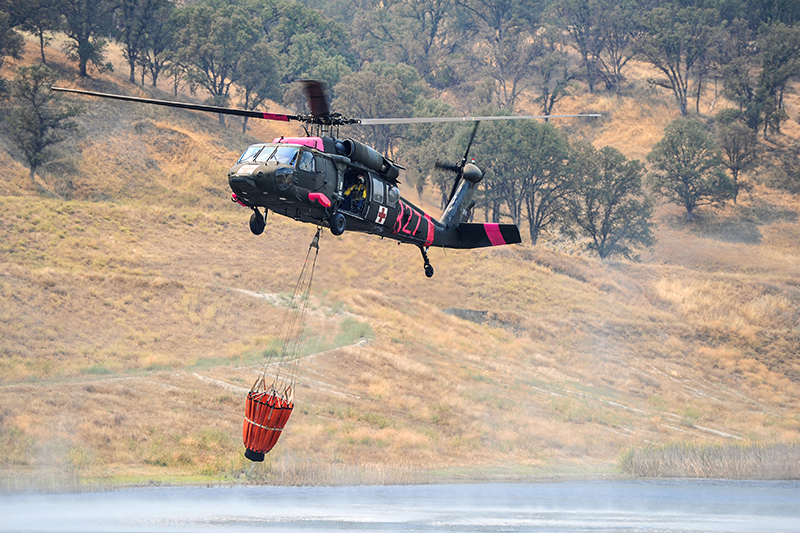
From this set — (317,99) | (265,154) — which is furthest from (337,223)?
(317,99)

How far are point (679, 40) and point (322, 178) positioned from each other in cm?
10460

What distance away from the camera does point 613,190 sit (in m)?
89.2

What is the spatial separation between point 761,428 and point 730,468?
9598 millimetres

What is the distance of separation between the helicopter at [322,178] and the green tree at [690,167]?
76.8 metres

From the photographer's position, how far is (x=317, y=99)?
20.4 metres

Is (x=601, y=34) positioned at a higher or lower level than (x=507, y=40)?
higher

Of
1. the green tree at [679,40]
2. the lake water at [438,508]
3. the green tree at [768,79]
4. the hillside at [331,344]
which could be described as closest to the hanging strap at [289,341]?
the hillside at [331,344]

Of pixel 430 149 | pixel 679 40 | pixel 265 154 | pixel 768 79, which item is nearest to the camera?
pixel 265 154

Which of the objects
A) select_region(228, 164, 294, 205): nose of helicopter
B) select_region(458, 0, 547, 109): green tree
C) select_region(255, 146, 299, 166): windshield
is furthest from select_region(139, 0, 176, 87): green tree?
select_region(228, 164, 294, 205): nose of helicopter

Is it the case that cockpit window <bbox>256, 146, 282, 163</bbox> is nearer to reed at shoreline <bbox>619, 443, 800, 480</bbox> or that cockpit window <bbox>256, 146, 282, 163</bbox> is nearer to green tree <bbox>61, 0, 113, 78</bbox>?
reed at shoreline <bbox>619, 443, 800, 480</bbox>

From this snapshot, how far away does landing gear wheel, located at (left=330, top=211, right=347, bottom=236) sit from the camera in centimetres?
2144

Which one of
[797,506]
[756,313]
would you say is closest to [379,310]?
[797,506]

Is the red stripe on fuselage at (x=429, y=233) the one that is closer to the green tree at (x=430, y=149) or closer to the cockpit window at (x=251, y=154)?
the cockpit window at (x=251, y=154)

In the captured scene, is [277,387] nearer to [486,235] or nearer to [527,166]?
[486,235]
